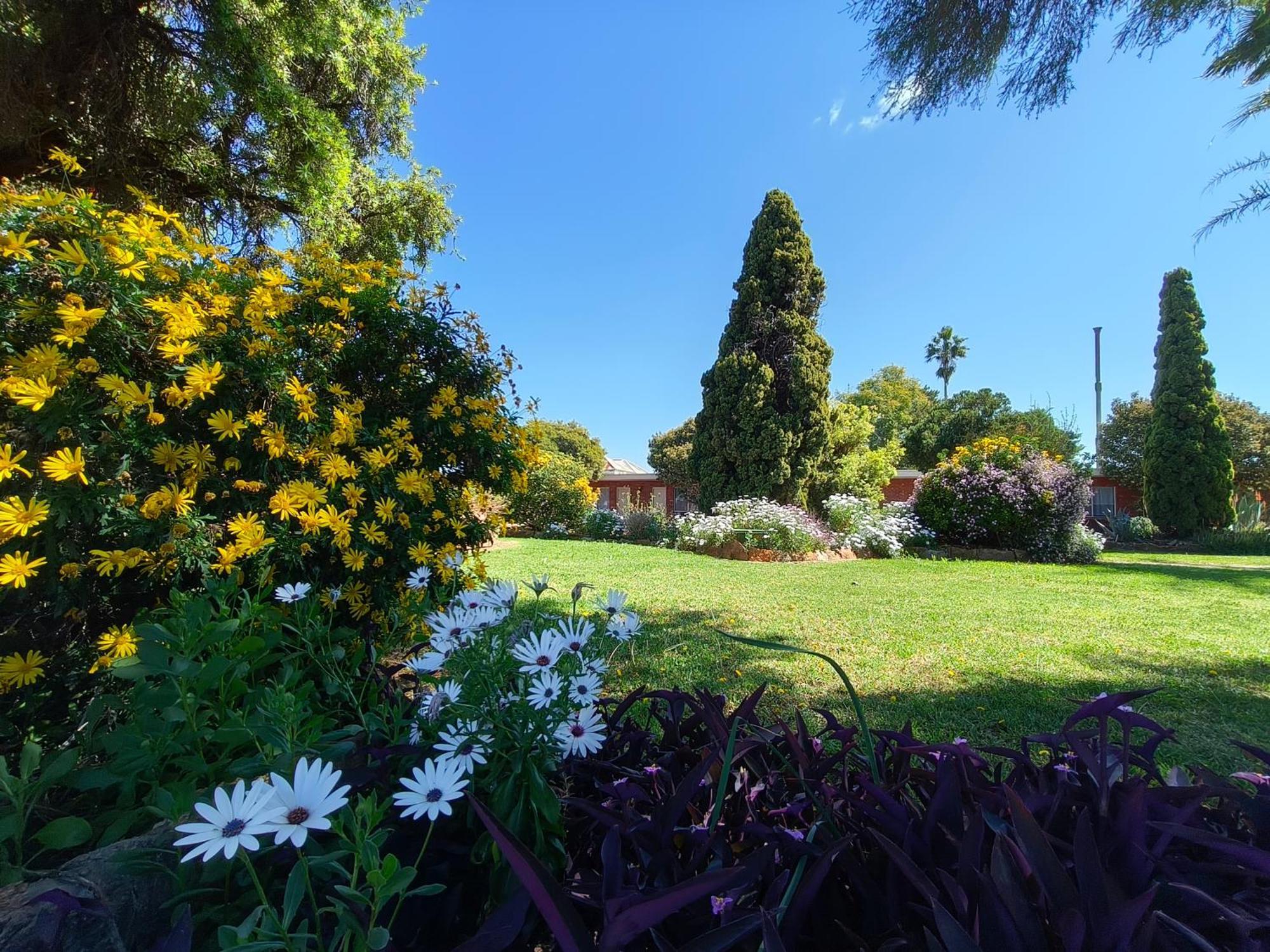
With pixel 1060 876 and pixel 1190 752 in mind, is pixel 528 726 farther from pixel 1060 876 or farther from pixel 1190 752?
pixel 1190 752

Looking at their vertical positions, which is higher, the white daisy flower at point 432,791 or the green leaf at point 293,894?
the white daisy flower at point 432,791

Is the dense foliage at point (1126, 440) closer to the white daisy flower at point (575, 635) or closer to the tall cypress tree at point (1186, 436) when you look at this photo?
the tall cypress tree at point (1186, 436)

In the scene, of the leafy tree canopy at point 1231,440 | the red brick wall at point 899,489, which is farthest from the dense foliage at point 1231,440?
the red brick wall at point 899,489

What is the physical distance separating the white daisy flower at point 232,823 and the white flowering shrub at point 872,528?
974cm

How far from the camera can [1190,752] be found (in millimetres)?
2262

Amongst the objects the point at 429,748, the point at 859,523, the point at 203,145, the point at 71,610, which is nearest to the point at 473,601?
the point at 429,748

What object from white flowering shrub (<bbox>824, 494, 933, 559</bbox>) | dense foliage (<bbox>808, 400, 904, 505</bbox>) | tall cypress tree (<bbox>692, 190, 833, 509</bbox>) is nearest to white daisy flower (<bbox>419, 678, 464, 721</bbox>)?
white flowering shrub (<bbox>824, 494, 933, 559</bbox>)

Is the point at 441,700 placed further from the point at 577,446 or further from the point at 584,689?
the point at 577,446

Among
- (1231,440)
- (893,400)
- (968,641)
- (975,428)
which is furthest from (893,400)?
(968,641)

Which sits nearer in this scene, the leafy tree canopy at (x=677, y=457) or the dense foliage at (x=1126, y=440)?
the leafy tree canopy at (x=677, y=457)

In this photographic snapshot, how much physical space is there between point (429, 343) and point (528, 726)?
2073 millimetres

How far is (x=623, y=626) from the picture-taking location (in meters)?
1.29

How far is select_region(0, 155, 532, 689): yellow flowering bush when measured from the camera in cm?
158

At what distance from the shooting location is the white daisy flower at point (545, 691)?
0.99m
